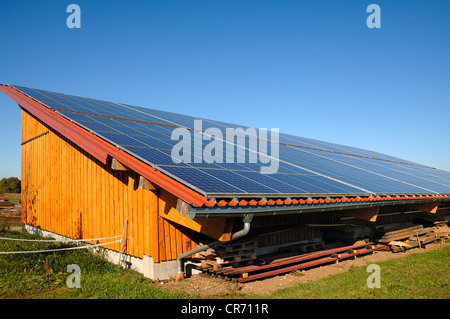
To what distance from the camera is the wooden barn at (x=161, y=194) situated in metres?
7.30

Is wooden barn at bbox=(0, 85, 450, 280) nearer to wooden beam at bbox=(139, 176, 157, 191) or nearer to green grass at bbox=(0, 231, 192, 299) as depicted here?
wooden beam at bbox=(139, 176, 157, 191)

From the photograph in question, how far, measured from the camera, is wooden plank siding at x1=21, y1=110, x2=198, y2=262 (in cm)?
888

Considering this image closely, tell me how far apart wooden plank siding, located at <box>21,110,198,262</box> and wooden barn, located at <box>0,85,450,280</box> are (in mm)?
31

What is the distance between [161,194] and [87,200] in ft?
13.4

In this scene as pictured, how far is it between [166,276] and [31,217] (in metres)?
9.02

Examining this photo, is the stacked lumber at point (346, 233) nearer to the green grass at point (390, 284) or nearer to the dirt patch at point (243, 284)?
the green grass at point (390, 284)

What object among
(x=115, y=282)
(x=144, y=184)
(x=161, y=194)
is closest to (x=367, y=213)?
(x=161, y=194)

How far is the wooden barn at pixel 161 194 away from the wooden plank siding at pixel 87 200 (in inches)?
1.2

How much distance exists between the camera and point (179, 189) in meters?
6.65

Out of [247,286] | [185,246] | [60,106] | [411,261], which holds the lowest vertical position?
[411,261]

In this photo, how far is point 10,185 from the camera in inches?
2168

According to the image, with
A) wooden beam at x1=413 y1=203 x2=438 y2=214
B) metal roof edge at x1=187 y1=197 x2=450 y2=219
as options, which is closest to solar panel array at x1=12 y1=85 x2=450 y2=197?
metal roof edge at x1=187 y1=197 x2=450 y2=219
